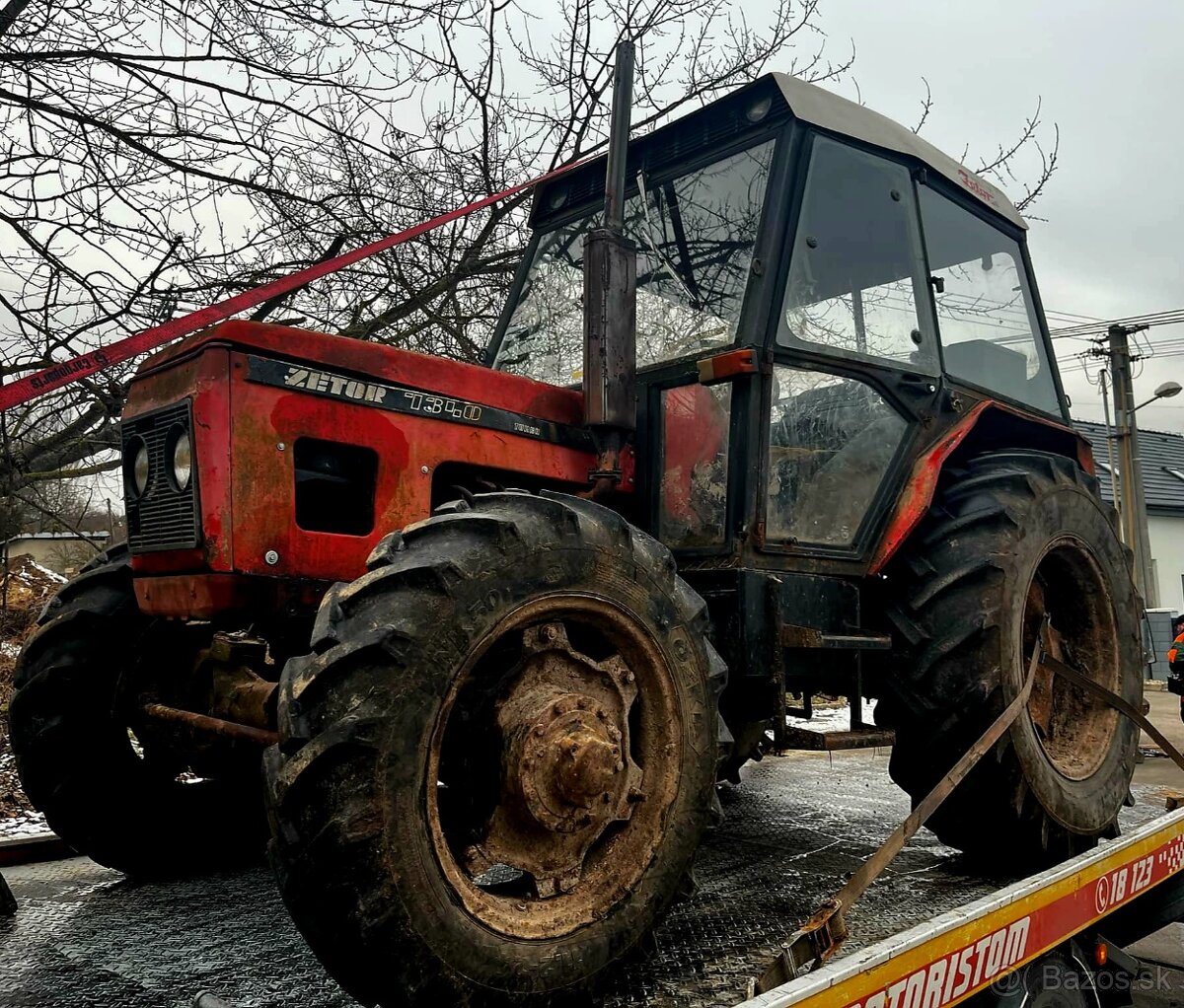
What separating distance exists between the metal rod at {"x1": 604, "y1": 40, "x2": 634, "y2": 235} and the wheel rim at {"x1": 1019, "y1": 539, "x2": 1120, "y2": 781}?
1.92 metres

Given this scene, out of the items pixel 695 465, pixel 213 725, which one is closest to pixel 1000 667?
pixel 695 465

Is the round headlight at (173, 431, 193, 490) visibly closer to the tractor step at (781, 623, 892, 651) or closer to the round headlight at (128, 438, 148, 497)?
the round headlight at (128, 438, 148, 497)

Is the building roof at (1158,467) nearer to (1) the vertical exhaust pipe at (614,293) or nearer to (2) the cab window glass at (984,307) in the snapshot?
(2) the cab window glass at (984,307)

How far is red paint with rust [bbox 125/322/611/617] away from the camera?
2.50 m

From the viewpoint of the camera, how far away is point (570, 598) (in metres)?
2.18

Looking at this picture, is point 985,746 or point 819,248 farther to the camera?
point 819,248

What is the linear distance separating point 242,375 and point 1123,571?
3169 millimetres

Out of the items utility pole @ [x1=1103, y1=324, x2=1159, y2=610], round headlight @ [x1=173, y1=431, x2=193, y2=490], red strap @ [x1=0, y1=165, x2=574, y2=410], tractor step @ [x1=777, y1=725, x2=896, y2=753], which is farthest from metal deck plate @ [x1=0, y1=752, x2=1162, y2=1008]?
utility pole @ [x1=1103, y1=324, x2=1159, y2=610]

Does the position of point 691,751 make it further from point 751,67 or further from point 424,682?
point 751,67

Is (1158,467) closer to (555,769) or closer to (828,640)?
(828,640)

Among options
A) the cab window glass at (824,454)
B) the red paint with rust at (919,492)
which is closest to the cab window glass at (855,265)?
the cab window glass at (824,454)

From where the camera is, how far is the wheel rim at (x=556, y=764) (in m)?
2.10

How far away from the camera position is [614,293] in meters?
2.70

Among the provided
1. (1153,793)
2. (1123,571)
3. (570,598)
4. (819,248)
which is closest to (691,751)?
(570,598)
